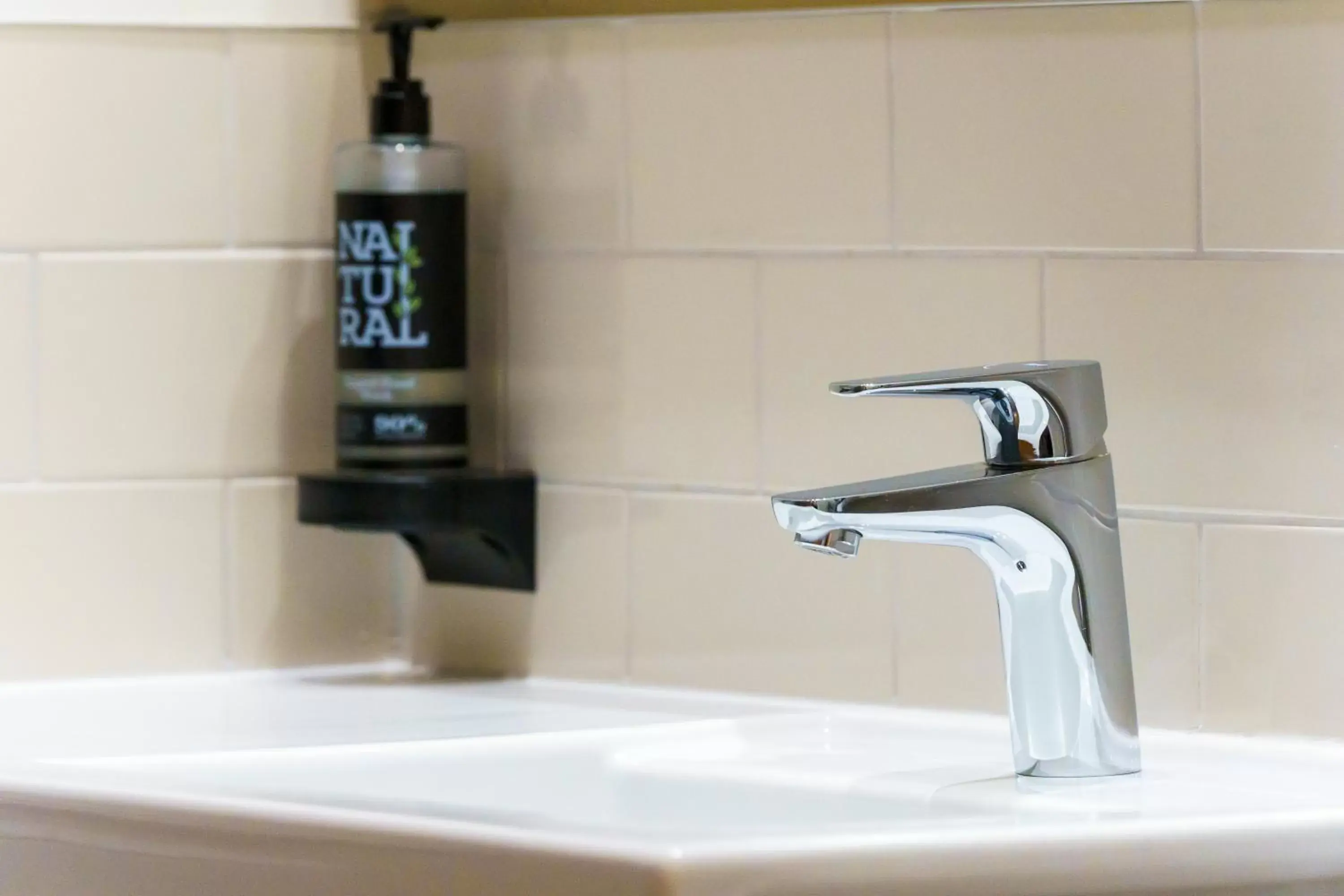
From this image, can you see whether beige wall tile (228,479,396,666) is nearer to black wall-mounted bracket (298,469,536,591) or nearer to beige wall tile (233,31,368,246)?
black wall-mounted bracket (298,469,536,591)

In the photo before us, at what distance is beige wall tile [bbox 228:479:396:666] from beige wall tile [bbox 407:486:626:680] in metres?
0.04

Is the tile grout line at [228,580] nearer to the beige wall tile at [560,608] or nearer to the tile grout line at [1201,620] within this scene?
the beige wall tile at [560,608]

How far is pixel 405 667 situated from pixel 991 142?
1.49ft

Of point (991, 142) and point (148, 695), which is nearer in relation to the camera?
point (991, 142)

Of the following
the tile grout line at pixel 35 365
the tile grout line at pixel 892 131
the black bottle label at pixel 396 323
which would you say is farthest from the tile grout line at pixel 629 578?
the tile grout line at pixel 35 365

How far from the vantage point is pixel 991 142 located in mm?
874

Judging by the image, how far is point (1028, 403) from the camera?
2.45ft

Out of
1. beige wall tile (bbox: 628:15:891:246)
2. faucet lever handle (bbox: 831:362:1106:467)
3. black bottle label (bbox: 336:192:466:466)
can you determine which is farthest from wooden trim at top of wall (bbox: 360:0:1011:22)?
faucet lever handle (bbox: 831:362:1106:467)

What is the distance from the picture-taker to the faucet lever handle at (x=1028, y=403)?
0.74 m

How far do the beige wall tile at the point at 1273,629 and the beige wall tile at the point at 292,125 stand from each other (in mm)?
526

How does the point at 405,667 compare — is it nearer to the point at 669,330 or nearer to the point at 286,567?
the point at 286,567

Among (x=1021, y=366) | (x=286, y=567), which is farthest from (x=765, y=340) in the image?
(x=286, y=567)

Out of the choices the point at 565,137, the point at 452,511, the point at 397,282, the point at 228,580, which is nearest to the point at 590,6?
the point at 565,137

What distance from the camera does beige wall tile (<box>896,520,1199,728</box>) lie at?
2.76 ft
